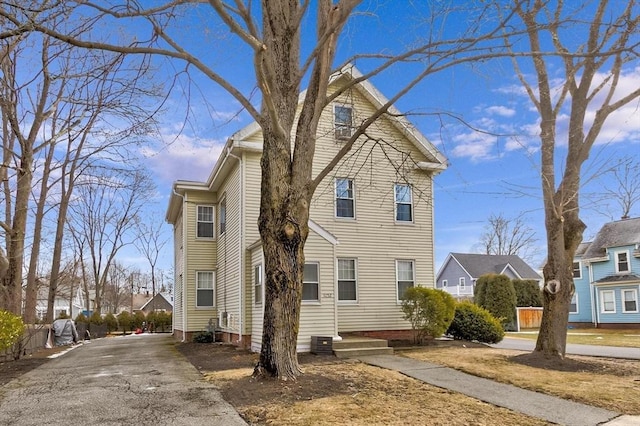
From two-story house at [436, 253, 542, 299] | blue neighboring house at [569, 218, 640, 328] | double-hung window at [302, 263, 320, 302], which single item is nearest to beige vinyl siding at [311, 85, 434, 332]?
double-hung window at [302, 263, 320, 302]

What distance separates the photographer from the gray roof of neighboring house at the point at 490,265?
41.2 m

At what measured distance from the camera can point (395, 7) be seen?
909 cm

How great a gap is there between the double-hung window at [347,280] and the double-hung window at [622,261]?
21053 mm

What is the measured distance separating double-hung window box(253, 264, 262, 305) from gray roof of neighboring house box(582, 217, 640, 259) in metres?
23.8

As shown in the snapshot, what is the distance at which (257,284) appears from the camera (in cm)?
1398

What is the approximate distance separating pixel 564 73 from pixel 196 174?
13807mm

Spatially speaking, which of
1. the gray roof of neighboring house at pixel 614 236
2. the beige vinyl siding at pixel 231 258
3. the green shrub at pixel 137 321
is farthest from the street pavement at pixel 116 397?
the gray roof of neighboring house at pixel 614 236

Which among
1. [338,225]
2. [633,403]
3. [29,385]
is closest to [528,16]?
[633,403]

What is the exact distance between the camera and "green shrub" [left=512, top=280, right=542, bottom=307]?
32344 mm

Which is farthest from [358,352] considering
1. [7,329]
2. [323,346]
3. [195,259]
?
[195,259]

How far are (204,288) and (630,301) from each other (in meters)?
23.2

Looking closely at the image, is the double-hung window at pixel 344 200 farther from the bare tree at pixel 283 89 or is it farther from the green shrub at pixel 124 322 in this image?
the green shrub at pixel 124 322

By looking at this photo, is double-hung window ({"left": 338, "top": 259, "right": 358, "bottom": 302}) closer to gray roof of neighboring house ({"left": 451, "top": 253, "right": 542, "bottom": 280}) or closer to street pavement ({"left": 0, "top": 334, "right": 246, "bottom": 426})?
street pavement ({"left": 0, "top": 334, "right": 246, "bottom": 426})

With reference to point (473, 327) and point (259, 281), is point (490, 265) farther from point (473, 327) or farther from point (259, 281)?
point (259, 281)
